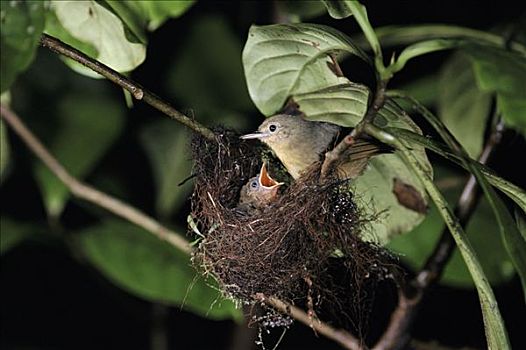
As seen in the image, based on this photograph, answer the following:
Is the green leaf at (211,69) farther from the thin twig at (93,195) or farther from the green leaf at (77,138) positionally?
the thin twig at (93,195)

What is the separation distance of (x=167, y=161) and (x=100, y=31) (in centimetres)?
114

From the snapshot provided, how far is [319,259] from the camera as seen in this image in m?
1.38

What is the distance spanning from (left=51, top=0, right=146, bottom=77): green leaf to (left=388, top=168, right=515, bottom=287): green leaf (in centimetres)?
84

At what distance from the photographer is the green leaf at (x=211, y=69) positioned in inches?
Result: 110

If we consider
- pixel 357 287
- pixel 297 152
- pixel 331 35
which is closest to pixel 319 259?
pixel 357 287

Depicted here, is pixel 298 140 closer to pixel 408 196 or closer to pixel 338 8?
pixel 408 196

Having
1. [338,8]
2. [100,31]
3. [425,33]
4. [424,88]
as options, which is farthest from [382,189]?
[424,88]

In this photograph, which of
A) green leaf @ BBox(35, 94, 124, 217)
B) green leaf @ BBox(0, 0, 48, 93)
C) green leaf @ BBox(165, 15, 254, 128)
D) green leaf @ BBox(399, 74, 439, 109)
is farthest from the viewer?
green leaf @ BBox(165, 15, 254, 128)

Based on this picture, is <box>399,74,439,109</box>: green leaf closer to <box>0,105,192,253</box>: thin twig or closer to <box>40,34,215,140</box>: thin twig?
<box>0,105,192,253</box>: thin twig

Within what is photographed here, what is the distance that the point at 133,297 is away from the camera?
9.03 ft

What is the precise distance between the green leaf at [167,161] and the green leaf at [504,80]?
140cm

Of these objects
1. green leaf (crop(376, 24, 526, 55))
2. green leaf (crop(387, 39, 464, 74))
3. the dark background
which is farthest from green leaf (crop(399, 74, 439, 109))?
green leaf (crop(387, 39, 464, 74))

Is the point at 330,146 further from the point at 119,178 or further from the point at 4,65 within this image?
the point at 119,178

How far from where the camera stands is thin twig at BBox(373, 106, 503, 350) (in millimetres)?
1671
